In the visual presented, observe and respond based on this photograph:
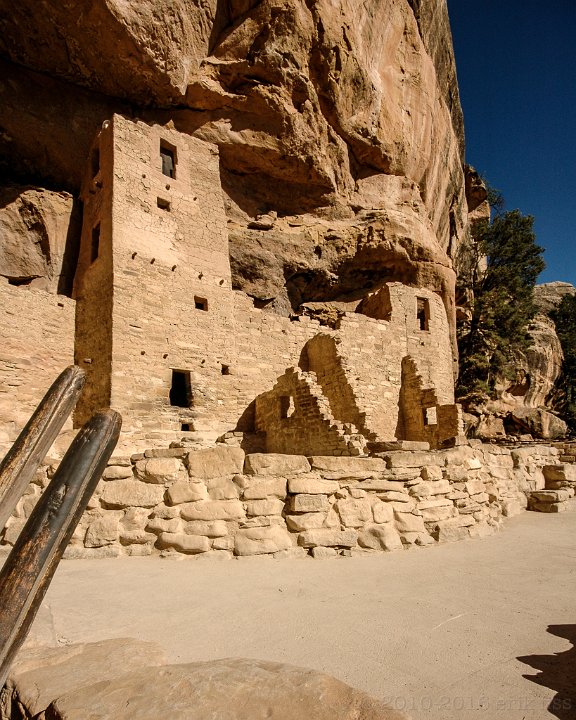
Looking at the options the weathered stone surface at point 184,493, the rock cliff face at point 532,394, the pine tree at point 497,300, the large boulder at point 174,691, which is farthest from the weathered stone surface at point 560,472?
the pine tree at point 497,300

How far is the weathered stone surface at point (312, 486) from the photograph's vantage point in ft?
15.6

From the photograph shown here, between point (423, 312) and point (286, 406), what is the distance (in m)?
7.30

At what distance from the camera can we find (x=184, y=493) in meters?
4.54

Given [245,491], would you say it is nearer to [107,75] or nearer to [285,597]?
[285,597]

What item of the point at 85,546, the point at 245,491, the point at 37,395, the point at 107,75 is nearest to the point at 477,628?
the point at 245,491

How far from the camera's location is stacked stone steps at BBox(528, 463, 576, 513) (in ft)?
26.6

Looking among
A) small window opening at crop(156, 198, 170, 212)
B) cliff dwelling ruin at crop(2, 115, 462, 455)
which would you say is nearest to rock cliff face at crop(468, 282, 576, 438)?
cliff dwelling ruin at crop(2, 115, 462, 455)

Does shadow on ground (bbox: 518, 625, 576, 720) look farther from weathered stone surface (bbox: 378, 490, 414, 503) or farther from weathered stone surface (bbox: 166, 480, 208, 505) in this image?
weathered stone surface (bbox: 166, 480, 208, 505)

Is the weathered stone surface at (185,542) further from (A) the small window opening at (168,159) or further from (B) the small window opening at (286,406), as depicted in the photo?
(A) the small window opening at (168,159)

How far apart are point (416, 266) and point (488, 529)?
12.0 m

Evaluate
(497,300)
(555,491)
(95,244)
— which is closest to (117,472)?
(555,491)

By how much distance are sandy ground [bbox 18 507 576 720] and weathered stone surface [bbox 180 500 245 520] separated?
0.44 m

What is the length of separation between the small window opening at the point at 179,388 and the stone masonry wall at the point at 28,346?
8.22ft

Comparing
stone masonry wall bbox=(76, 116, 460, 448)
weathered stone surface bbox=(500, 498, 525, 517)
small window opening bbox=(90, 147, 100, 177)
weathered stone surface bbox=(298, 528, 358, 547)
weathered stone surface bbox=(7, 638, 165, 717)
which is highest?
small window opening bbox=(90, 147, 100, 177)
